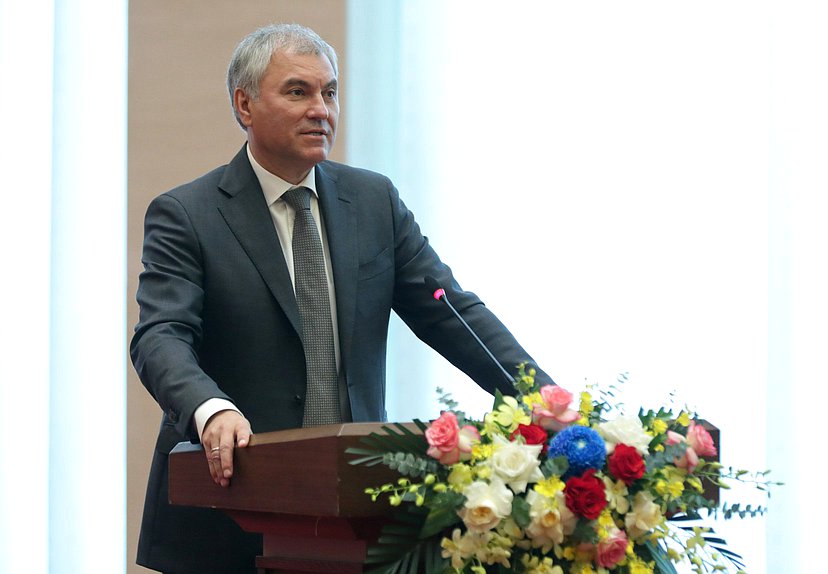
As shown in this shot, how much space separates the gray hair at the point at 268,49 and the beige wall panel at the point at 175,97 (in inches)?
72.5

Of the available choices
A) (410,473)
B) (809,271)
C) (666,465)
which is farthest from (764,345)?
(410,473)

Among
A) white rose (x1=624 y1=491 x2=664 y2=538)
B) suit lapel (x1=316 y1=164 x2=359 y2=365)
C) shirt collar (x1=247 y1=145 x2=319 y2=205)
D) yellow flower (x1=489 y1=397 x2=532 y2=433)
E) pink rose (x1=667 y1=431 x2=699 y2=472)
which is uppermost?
shirt collar (x1=247 y1=145 x2=319 y2=205)

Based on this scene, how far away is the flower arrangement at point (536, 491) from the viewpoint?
150 cm

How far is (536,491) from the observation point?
1506 mm

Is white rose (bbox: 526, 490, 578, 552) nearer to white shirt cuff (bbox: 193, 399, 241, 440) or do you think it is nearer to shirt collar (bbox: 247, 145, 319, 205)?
white shirt cuff (bbox: 193, 399, 241, 440)

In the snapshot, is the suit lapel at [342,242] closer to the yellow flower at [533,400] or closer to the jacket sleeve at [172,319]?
the jacket sleeve at [172,319]

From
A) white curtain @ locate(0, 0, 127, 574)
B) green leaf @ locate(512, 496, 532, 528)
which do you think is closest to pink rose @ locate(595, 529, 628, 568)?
green leaf @ locate(512, 496, 532, 528)

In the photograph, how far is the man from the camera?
214 cm

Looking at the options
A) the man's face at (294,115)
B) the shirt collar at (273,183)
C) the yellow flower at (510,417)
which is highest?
the man's face at (294,115)

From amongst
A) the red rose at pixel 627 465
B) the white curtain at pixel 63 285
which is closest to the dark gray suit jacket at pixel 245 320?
the red rose at pixel 627 465

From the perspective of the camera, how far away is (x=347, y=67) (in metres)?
4.21

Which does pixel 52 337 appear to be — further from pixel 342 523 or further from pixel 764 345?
pixel 342 523

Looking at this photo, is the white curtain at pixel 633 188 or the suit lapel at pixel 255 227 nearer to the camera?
the suit lapel at pixel 255 227

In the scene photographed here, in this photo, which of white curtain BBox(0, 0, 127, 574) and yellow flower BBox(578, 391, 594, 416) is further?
white curtain BBox(0, 0, 127, 574)
